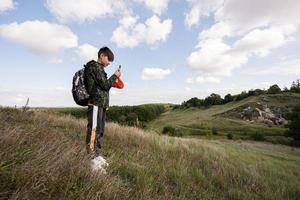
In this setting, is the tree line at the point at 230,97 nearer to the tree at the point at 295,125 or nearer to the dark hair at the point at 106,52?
the tree at the point at 295,125

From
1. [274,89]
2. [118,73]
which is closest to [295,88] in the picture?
[274,89]

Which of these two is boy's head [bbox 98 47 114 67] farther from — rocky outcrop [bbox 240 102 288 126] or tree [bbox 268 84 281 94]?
tree [bbox 268 84 281 94]

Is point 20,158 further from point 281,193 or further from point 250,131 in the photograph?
point 250,131

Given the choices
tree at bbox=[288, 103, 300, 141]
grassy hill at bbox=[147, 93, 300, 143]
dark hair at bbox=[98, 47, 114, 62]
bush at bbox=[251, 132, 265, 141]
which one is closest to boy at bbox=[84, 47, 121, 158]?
dark hair at bbox=[98, 47, 114, 62]

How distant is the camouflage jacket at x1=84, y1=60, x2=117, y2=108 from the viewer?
592 cm

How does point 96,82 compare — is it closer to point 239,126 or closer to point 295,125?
point 295,125

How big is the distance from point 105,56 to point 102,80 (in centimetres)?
57

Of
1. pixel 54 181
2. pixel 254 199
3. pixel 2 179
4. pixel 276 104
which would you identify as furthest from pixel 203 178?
pixel 276 104

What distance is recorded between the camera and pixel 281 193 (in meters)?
8.66

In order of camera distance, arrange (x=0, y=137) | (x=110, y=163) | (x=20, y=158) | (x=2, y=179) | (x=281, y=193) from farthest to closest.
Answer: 1. (x=281, y=193)
2. (x=110, y=163)
3. (x=0, y=137)
4. (x=20, y=158)
5. (x=2, y=179)

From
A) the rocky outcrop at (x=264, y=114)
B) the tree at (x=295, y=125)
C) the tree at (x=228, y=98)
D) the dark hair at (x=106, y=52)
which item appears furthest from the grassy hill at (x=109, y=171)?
the tree at (x=228, y=98)

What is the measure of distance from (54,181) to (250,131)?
76.4m

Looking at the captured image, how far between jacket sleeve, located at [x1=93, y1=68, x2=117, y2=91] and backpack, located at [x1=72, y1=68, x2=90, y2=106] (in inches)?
10.7

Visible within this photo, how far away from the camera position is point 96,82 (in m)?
5.95
